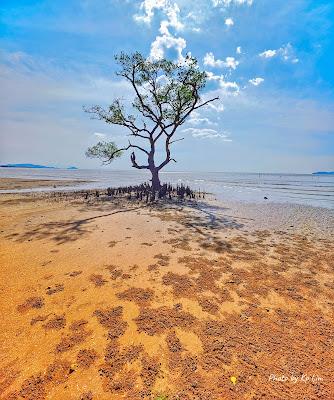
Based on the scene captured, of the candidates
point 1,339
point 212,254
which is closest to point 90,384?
point 1,339

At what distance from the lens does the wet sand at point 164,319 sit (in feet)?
11.2

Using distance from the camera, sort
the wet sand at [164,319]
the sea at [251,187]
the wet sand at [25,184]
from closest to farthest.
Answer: the wet sand at [164,319] < the sea at [251,187] < the wet sand at [25,184]

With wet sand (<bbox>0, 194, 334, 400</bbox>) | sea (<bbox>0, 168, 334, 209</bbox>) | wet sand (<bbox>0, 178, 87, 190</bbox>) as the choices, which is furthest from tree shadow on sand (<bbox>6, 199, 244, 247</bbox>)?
wet sand (<bbox>0, 178, 87, 190</bbox>)

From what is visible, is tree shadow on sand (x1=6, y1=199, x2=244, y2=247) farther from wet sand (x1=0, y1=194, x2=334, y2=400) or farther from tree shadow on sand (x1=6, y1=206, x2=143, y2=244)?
wet sand (x1=0, y1=194, x2=334, y2=400)

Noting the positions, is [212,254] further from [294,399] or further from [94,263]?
[294,399]

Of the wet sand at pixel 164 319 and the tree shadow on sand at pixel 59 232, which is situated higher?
the tree shadow on sand at pixel 59 232

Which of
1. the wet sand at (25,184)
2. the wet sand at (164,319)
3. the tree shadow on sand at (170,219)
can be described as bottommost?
the wet sand at (164,319)

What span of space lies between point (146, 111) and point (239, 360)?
25.6m

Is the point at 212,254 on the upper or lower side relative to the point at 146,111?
lower

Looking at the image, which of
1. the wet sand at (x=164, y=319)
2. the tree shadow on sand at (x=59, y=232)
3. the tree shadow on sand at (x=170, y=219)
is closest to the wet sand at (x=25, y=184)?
the tree shadow on sand at (x=170, y=219)

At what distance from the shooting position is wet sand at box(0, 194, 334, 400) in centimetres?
340

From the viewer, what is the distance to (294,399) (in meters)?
3.24

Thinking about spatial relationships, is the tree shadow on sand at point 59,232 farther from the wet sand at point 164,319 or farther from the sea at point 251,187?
the sea at point 251,187

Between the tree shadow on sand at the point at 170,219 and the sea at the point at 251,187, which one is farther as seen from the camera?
the sea at the point at 251,187
